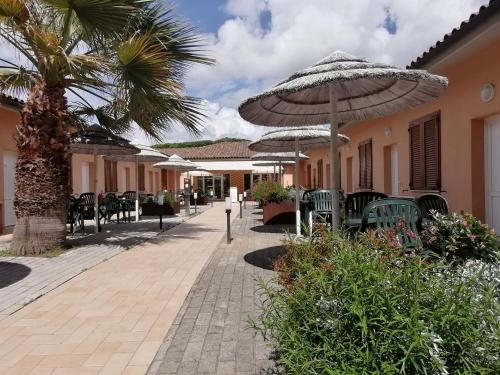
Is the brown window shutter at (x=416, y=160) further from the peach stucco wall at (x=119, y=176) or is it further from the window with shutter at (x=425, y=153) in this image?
the peach stucco wall at (x=119, y=176)

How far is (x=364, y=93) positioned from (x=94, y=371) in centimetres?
536

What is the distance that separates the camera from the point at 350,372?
200cm

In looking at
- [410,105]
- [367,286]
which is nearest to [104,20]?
[410,105]

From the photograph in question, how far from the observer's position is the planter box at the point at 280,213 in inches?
510

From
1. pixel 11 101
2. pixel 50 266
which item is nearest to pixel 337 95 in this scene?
pixel 50 266

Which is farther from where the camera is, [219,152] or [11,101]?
[219,152]

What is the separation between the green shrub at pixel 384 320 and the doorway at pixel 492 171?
17.0 ft

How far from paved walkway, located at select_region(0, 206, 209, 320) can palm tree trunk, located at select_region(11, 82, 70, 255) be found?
48 cm

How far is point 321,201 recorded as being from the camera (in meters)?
10.3

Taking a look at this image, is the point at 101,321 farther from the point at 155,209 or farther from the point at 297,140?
the point at 155,209

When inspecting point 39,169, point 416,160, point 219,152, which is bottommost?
point 39,169

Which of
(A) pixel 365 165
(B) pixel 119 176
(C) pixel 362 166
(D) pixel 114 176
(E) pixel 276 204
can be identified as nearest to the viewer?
(E) pixel 276 204

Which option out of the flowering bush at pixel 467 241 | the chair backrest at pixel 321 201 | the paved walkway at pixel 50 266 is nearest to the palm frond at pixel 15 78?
the paved walkway at pixel 50 266

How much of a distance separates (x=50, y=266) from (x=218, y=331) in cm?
458
